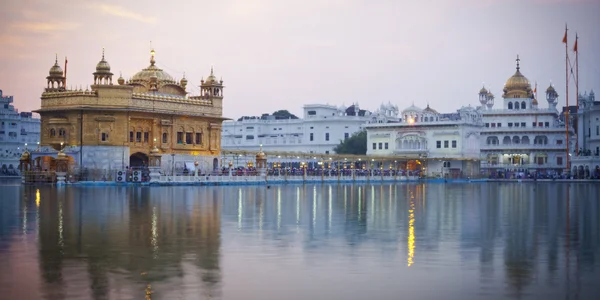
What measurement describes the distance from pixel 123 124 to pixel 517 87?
2218 inches

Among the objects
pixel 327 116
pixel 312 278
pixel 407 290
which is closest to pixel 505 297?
pixel 407 290

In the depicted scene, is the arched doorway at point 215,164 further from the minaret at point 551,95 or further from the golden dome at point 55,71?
the minaret at point 551,95

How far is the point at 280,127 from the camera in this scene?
110000 millimetres

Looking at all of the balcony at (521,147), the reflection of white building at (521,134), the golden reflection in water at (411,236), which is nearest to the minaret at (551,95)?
the reflection of white building at (521,134)

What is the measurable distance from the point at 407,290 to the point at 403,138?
84927mm

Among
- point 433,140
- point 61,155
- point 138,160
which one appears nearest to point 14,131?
point 138,160

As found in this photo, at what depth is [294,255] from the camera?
1524 centimetres

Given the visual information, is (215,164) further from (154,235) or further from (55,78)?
(154,235)

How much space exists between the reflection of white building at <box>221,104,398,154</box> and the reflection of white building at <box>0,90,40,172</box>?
23.3 meters

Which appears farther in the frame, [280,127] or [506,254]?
[280,127]

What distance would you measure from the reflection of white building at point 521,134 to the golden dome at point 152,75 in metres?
40.8

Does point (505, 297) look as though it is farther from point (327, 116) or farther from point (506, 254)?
point (327, 116)

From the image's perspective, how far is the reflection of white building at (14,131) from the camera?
3793 inches

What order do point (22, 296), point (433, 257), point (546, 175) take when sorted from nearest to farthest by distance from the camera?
1. point (22, 296)
2. point (433, 257)
3. point (546, 175)
